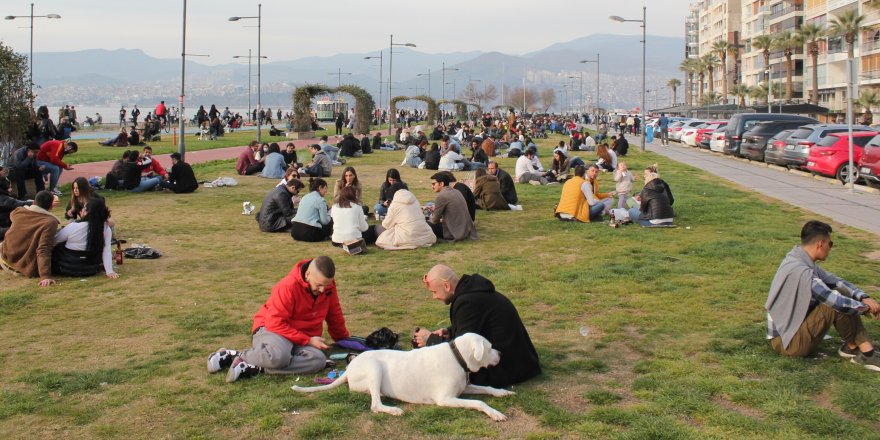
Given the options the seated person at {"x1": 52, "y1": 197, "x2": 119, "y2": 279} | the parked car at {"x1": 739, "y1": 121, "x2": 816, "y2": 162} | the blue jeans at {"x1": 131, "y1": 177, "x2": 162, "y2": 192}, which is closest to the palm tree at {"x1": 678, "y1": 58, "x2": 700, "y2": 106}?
the parked car at {"x1": 739, "y1": 121, "x2": 816, "y2": 162}

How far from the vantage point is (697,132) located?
45.7 metres

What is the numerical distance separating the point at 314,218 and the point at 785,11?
8838 centimetres

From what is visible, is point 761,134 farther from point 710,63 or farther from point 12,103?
point 710,63

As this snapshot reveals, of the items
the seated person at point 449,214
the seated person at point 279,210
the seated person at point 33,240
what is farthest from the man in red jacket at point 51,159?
the seated person at point 449,214

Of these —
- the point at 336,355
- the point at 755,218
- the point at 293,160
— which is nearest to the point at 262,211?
the point at 336,355

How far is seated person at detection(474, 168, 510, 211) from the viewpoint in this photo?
58.3ft

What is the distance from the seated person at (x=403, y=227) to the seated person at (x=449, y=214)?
0.48m

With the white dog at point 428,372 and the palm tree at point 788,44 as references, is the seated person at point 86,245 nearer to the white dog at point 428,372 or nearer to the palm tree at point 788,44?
the white dog at point 428,372

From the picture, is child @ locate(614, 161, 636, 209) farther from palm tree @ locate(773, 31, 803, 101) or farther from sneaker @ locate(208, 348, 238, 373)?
palm tree @ locate(773, 31, 803, 101)

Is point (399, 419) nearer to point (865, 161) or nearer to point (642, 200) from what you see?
point (642, 200)

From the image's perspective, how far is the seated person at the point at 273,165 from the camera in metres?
24.3

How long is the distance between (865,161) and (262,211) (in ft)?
50.3

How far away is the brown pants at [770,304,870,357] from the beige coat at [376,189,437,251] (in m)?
6.83

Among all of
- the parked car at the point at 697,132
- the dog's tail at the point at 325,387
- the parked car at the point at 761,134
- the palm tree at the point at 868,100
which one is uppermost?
the palm tree at the point at 868,100
